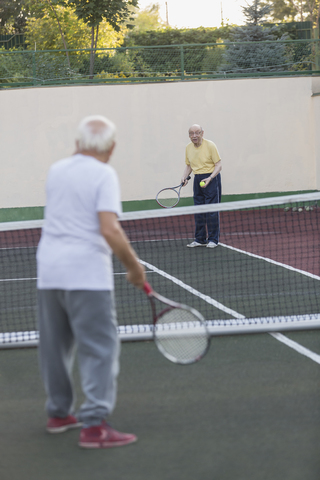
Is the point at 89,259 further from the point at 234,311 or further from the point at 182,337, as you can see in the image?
the point at 234,311

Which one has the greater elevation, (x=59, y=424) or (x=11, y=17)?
(x=11, y=17)

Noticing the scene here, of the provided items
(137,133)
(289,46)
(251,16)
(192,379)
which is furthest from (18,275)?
(251,16)

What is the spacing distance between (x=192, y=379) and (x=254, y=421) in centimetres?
80

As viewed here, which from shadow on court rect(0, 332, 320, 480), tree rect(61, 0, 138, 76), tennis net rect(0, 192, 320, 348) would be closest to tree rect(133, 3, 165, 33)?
tree rect(61, 0, 138, 76)

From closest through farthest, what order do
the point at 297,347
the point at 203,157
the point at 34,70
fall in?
the point at 297,347 → the point at 203,157 → the point at 34,70

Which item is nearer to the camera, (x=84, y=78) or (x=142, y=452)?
(x=142, y=452)

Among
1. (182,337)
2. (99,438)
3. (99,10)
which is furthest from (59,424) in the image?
(99,10)

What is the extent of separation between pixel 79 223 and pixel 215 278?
16.6 feet

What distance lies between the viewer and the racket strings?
3.64 metres

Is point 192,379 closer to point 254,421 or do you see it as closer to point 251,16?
point 254,421

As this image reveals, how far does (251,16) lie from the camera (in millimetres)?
20125

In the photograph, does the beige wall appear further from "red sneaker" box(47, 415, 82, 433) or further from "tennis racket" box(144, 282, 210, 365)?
"red sneaker" box(47, 415, 82, 433)

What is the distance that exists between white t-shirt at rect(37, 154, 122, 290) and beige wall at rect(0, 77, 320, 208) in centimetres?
1311

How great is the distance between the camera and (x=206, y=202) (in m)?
9.97
